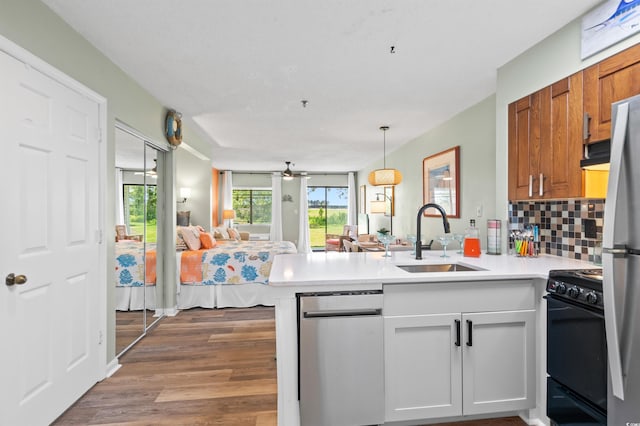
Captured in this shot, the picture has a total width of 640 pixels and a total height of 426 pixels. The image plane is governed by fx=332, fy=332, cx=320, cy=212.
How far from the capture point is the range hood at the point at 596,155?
177 centimetres

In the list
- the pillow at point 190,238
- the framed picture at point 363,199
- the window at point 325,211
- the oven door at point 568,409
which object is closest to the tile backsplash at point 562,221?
the oven door at point 568,409

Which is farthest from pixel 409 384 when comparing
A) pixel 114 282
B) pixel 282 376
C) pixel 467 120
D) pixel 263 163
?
pixel 263 163

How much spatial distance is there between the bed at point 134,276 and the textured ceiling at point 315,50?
1.58 meters

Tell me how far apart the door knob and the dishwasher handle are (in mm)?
1473

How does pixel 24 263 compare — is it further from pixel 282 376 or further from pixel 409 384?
pixel 409 384

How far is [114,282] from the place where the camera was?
106 inches

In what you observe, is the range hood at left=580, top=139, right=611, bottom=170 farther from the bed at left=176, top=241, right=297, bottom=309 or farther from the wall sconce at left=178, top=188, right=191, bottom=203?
the wall sconce at left=178, top=188, right=191, bottom=203

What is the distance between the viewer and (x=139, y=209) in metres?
3.26

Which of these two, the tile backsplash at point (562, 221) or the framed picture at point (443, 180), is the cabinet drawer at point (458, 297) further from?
the framed picture at point (443, 180)

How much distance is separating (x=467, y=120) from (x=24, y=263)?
423cm

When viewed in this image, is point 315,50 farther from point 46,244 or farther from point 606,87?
point 46,244

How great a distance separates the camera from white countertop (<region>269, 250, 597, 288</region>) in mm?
1787

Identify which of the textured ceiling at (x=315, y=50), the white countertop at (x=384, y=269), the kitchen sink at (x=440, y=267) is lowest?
the kitchen sink at (x=440, y=267)

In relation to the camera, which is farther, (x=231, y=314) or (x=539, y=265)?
(x=231, y=314)
